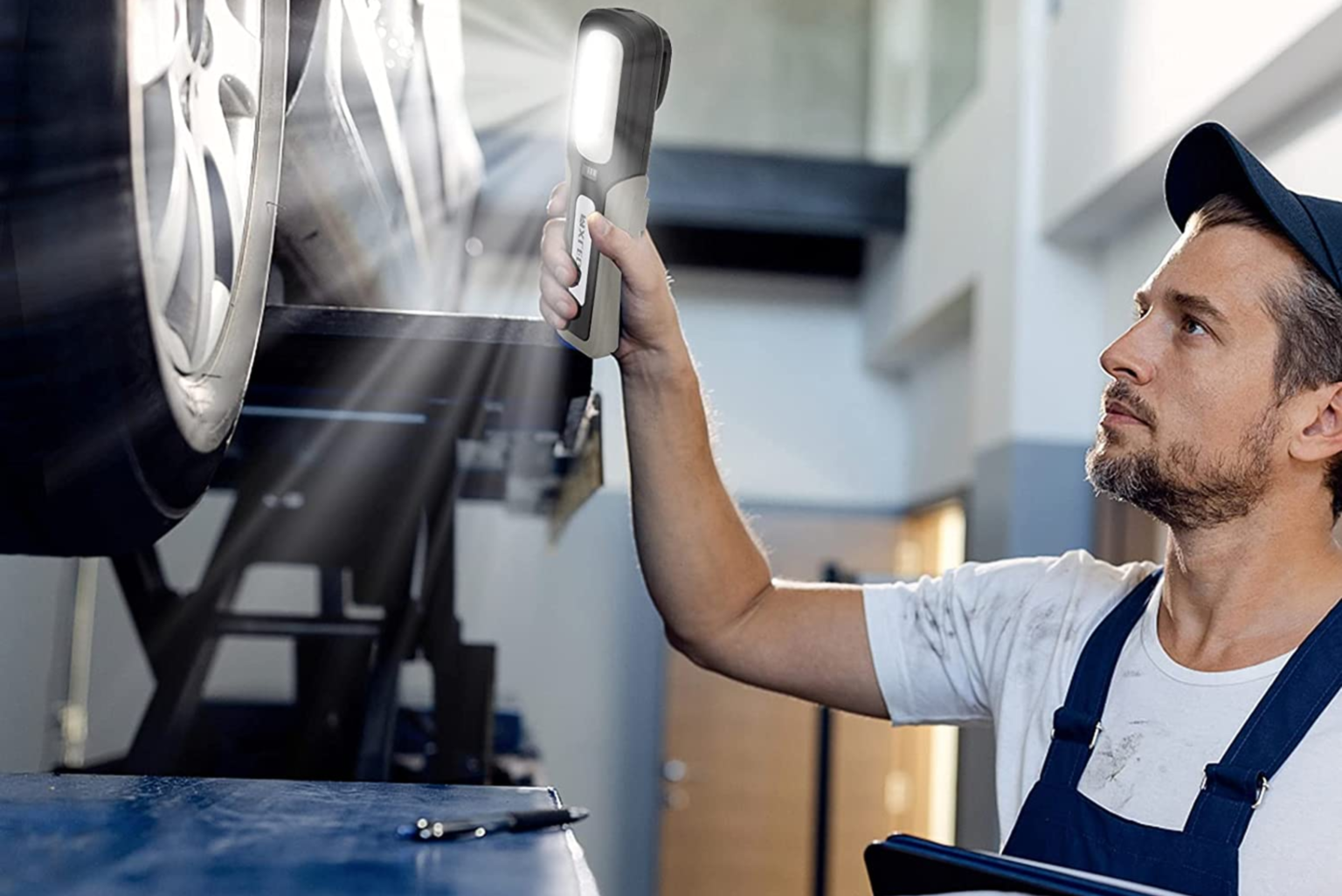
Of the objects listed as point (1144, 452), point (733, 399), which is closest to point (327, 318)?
point (1144, 452)

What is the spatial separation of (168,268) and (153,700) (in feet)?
4.00

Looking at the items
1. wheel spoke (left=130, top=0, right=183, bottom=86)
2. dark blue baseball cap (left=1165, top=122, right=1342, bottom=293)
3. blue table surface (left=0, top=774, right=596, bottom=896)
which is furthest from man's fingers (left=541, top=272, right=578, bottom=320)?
dark blue baseball cap (left=1165, top=122, right=1342, bottom=293)

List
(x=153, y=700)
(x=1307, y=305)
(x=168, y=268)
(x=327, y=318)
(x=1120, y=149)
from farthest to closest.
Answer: (x=1120, y=149) → (x=153, y=700) → (x=1307, y=305) → (x=327, y=318) → (x=168, y=268)

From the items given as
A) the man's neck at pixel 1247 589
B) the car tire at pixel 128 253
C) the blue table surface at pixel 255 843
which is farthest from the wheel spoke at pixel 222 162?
the man's neck at pixel 1247 589

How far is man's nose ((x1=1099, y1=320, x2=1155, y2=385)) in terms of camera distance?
4.52 feet

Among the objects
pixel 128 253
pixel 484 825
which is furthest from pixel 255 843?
pixel 128 253

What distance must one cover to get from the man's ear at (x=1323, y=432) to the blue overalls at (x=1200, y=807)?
0.25 metres

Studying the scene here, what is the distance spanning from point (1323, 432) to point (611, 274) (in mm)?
764

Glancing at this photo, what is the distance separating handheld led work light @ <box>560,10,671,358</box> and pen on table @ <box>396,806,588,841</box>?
50 centimetres

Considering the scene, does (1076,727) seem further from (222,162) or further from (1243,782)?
(222,162)

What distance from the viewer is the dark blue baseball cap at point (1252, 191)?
1.31 m

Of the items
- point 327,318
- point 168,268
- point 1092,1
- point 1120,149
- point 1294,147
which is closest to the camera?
point 168,268

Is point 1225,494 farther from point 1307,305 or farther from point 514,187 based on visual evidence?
point 514,187

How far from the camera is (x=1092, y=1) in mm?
3830
